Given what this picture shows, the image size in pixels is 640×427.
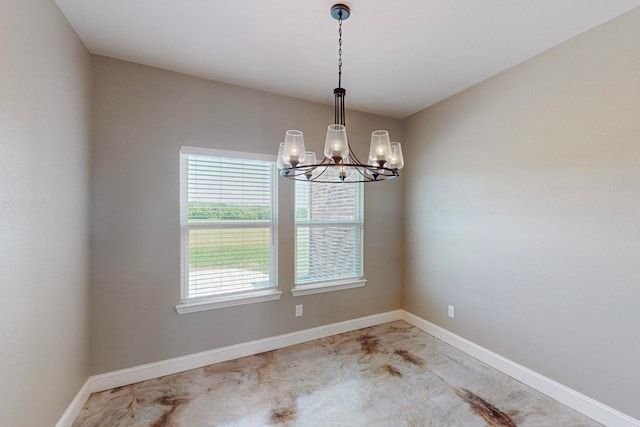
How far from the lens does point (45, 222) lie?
164 cm

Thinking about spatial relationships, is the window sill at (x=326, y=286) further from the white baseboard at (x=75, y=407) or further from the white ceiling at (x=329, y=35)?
the white ceiling at (x=329, y=35)

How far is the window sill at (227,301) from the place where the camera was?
2578 millimetres

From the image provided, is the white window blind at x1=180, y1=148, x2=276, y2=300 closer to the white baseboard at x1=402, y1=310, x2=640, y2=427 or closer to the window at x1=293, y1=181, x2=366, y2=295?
the window at x1=293, y1=181, x2=366, y2=295

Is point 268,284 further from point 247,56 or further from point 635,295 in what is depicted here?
point 635,295

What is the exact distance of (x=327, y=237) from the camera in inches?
133

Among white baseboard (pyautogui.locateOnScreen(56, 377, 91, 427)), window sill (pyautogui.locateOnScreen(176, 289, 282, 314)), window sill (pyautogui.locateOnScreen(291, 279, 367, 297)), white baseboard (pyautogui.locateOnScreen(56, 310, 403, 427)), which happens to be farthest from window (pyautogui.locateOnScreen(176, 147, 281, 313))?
white baseboard (pyautogui.locateOnScreen(56, 377, 91, 427))

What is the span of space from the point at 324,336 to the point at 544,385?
2027 mm

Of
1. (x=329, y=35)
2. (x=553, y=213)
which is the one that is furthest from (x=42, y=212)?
(x=553, y=213)

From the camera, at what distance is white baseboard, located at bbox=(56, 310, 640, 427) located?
194cm

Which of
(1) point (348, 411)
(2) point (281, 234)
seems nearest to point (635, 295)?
(1) point (348, 411)

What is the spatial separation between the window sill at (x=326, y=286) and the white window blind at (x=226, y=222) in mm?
311

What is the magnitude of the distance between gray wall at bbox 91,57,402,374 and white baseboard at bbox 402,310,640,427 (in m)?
1.79

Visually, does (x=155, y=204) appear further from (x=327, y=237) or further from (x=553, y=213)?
(x=553, y=213)

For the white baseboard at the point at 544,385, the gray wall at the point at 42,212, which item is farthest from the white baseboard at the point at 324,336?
the gray wall at the point at 42,212
